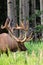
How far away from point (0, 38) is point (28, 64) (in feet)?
9.33

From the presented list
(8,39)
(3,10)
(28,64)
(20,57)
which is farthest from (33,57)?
(3,10)

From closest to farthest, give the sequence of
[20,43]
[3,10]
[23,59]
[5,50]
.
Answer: [23,59] < [5,50] < [20,43] < [3,10]

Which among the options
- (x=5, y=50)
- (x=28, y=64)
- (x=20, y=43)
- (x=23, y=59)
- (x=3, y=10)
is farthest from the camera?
(x=3, y=10)

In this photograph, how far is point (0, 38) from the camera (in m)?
8.04

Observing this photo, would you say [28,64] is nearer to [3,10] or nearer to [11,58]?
[11,58]

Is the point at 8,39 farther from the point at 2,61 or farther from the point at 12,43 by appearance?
the point at 2,61

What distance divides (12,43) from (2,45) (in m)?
0.41

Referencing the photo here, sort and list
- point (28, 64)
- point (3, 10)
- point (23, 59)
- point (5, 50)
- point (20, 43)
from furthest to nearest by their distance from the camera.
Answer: point (3, 10), point (20, 43), point (5, 50), point (23, 59), point (28, 64)

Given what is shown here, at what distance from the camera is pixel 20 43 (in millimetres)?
8008

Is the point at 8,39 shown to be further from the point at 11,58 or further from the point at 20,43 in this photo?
the point at 11,58

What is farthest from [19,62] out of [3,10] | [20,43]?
[3,10]

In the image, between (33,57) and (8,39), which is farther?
(8,39)

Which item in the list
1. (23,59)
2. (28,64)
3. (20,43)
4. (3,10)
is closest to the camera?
(28,64)

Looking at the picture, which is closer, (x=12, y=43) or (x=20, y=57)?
(x=20, y=57)
